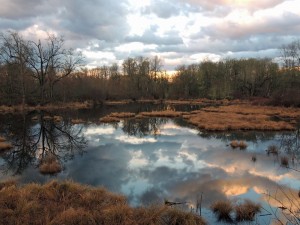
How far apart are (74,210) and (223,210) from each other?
4616 mm

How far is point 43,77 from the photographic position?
6106cm

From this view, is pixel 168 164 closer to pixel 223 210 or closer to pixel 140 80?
pixel 223 210

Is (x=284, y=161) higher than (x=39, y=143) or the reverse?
the reverse

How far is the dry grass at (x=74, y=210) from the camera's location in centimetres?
852

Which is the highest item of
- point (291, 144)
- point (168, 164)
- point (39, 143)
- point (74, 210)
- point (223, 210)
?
point (74, 210)

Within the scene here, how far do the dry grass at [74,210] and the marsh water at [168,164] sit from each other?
3.60 ft

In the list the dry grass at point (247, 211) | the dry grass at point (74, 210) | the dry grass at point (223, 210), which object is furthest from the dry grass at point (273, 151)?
the dry grass at point (74, 210)

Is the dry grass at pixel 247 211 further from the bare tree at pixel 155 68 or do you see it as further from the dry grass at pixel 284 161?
the bare tree at pixel 155 68

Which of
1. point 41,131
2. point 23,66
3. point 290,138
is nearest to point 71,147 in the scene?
point 41,131

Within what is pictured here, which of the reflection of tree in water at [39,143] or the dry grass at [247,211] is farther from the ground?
the reflection of tree in water at [39,143]

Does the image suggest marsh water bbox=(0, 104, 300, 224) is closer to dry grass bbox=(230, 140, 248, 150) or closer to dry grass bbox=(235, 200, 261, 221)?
dry grass bbox=(235, 200, 261, 221)

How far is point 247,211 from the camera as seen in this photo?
9.97 metres

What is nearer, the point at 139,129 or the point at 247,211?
the point at 247,211

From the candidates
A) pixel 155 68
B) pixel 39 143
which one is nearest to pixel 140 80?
pixel 155 68
